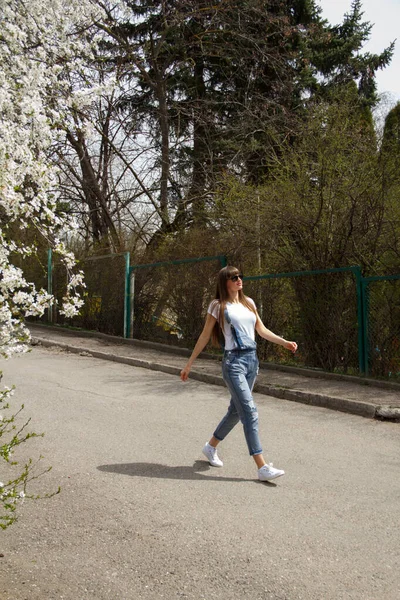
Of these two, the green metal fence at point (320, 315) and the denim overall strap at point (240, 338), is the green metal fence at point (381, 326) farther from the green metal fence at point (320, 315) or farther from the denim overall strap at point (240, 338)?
the denim overall strap at point (240, 338)

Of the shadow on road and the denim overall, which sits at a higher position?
the denim overall

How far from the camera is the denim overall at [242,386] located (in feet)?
18.3

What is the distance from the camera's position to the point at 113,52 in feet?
60.1

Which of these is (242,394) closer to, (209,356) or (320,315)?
(320,315)

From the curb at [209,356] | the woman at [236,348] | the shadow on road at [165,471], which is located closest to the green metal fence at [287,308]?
the curb at [209,356]

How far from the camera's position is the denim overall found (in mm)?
5578

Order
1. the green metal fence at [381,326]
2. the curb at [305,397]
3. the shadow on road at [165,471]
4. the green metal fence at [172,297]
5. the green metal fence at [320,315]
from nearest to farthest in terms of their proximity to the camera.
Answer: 1. the shadow on road at [165,471]
2. the curb at [305,397]
3. the green metal fence at [381,326]
4. the green metal fence at [320,315]
5. the green metal fence at [172,297]

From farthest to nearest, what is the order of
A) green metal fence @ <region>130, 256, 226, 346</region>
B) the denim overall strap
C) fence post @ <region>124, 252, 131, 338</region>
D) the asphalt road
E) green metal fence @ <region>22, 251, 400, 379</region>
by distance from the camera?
fence post @ <region>124, 252, 131, 338</region>, green metal fence @ <region>130, 256, 226, 346</region>, green metal fence @ <region>22, 251, 400, 379</region>, the denim overall strap, the asphalt road

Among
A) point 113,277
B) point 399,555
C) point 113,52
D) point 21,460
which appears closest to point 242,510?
point 399,555

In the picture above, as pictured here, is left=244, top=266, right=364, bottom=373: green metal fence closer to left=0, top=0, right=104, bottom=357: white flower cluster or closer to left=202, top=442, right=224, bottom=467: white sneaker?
left=202, top=442, right=224, bottom=467: white sneaker

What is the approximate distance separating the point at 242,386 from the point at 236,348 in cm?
34

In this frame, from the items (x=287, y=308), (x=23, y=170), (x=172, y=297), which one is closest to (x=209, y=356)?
(x=172, y=297)

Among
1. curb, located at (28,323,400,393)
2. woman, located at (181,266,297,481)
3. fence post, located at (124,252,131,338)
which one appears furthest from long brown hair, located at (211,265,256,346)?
fence post, located at (124,252,131,338)

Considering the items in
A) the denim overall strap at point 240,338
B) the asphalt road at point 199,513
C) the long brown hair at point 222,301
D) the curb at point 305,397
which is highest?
the long brown hair at point 222,301
